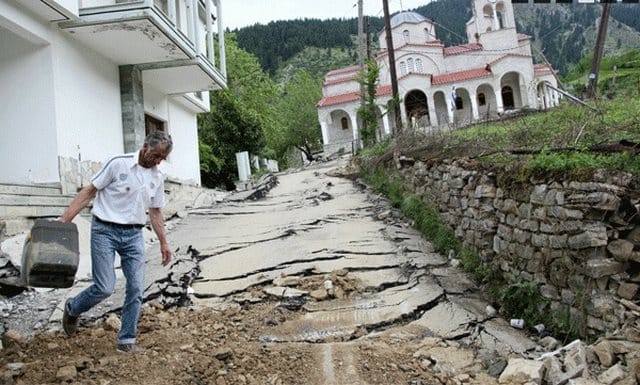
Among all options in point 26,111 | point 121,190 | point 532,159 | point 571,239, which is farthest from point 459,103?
point 121,190

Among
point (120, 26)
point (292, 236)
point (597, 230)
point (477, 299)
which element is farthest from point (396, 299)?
point (120, 26)

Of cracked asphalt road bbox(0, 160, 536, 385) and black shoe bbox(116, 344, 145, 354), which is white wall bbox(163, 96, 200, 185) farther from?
black shoe bbox(116, 344, 145, 354)

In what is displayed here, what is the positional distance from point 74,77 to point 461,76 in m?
31.1

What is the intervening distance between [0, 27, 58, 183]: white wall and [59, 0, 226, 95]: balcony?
3.07 feet

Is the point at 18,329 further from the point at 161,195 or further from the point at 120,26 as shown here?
the point at 120,26

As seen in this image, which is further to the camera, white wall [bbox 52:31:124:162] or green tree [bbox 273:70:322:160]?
green tree [bbox 273:70:322:160]

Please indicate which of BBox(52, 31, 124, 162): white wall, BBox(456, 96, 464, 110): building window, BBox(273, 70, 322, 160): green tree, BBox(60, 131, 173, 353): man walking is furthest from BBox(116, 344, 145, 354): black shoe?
BBox(273, 70, 322, 160): green tree

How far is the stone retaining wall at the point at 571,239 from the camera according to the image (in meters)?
3.72

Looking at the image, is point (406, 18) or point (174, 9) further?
point (406, 18)

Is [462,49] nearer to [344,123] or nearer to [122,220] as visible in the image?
[344,123]

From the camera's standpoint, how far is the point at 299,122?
46344mm

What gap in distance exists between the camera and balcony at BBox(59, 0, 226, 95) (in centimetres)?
862

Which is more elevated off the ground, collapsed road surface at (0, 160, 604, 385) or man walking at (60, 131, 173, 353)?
man walking at (60, 131, 173, 353)

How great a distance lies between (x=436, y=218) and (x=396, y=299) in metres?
2.98
